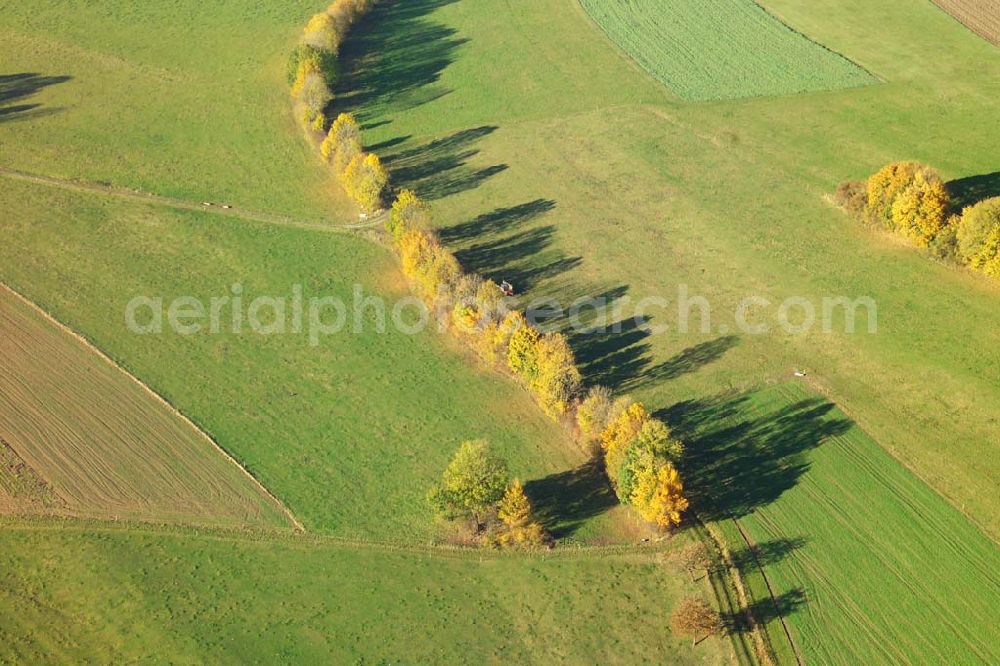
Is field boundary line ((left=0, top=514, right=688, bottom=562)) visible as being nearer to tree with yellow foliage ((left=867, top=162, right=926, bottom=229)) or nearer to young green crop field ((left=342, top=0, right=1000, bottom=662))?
young green crop field ((left=342, top=0, right=1000, bottom=662))

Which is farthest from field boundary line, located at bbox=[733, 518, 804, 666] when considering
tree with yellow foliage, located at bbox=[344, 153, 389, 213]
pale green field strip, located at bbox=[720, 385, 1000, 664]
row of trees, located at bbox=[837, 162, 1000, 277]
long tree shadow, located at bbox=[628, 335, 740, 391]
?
tree with yellow foliage, located at bbox=[344, 153, 389, 213]

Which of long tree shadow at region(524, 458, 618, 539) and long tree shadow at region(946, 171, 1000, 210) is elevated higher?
long tree shadow at region(946, 171, 1000, 210)

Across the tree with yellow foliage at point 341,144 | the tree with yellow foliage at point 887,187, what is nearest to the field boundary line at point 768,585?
the tree with yellow foliage at point 887,187

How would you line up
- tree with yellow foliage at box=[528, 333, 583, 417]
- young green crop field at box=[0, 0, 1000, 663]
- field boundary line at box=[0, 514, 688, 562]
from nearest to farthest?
1. young green crop field at box=[0, 0, 1000, 663]
2. field boundary line at box=[0, 514, 688, 562]
3. tree with yellow foliage at box=[528, 333, 583, 417]

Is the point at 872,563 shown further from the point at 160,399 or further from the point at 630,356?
the point at 160,399

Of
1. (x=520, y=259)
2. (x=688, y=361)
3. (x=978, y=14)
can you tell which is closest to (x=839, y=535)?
(x=688, y=361)

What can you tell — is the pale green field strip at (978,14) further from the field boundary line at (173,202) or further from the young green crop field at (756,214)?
the field boundary line at (173,202)
